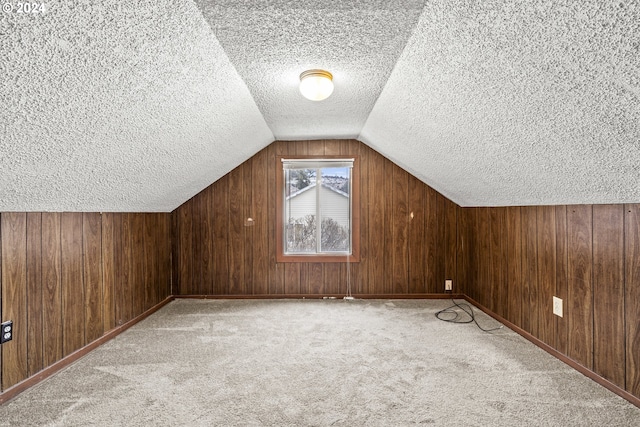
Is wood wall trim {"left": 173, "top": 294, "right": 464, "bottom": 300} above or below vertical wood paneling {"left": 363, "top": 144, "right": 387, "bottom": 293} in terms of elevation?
below

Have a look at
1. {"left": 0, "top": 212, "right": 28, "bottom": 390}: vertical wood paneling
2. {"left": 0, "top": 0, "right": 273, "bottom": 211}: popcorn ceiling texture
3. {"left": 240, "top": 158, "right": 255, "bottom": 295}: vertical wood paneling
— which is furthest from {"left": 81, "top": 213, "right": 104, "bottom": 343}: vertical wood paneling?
{"left": 240, "top": 158, "right": 255, "bottom": 295}: vertical wood paneling

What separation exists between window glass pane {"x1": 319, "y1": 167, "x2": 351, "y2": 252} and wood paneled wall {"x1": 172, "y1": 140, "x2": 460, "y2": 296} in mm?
186

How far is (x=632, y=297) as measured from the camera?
1.64 m

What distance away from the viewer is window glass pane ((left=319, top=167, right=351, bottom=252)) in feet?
12.0

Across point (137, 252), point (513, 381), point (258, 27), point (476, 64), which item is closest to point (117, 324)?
point (137, 252)

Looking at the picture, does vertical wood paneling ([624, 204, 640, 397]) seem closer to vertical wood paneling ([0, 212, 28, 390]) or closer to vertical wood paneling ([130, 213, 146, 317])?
vertical wood paneling ([0, 212, 28, 390])

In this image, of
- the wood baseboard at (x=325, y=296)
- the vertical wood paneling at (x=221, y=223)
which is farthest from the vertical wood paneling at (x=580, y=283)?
the vertical wood paneling at (x=221, y=223)

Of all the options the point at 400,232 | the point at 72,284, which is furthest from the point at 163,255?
the point at 400,232

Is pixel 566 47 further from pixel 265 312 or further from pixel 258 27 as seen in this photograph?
pixel 265 312

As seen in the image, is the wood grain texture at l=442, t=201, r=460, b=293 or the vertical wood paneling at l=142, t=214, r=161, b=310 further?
the wood grain texture at l=442, t=201, r=460, b=293

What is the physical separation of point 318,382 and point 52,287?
1.75 m

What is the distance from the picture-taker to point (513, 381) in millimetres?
1809

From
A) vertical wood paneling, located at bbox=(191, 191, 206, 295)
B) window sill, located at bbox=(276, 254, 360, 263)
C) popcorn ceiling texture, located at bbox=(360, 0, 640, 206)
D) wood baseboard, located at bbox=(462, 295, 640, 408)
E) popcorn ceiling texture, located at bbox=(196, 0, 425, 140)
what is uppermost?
popcorn ceiling texture, located at bbox=(196, 0, 425, 140)

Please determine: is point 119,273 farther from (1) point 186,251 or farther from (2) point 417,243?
(2) point 417,243
